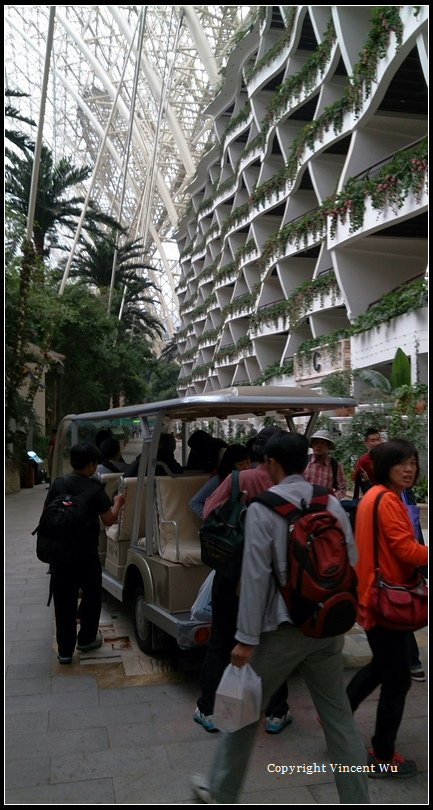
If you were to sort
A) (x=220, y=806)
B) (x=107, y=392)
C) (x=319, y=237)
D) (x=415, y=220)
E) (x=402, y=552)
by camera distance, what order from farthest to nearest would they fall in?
(x=107, y=392) < (x=319, y=237) < (x=415, y=220) < (x=402, y=552) < (x=220, y=806)

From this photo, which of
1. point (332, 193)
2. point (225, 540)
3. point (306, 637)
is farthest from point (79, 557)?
point (332, 193)

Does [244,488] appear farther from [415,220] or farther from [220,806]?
[415,220]

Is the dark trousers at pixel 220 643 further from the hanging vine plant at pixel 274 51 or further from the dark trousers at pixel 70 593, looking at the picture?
the hanging vine plant at pixel 274 51

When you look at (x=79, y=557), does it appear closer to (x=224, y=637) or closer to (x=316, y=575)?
(x=224, y=637)

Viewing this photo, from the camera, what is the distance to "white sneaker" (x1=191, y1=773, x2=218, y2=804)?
2931mm

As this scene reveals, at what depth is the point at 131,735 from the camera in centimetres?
401

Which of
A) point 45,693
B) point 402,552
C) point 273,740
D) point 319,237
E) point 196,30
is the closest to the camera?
point 402,552

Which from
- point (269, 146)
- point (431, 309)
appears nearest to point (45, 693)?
point (431, 309)

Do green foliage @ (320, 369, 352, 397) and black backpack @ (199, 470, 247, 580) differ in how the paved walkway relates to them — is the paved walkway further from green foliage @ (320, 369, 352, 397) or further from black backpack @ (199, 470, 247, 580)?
green foliage @ (320, 369, 352, 397)

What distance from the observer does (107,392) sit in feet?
111

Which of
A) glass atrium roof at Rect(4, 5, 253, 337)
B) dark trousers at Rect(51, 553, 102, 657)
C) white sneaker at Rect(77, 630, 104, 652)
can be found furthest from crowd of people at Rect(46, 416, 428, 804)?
glass atrium roof at Rect(4, 5, 253, 337)

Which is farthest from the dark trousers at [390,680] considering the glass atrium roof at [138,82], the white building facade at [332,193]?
the glass atrium roof at [138,82]

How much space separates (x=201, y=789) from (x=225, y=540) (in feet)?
3.53

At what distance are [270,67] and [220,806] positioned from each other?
122 ft
